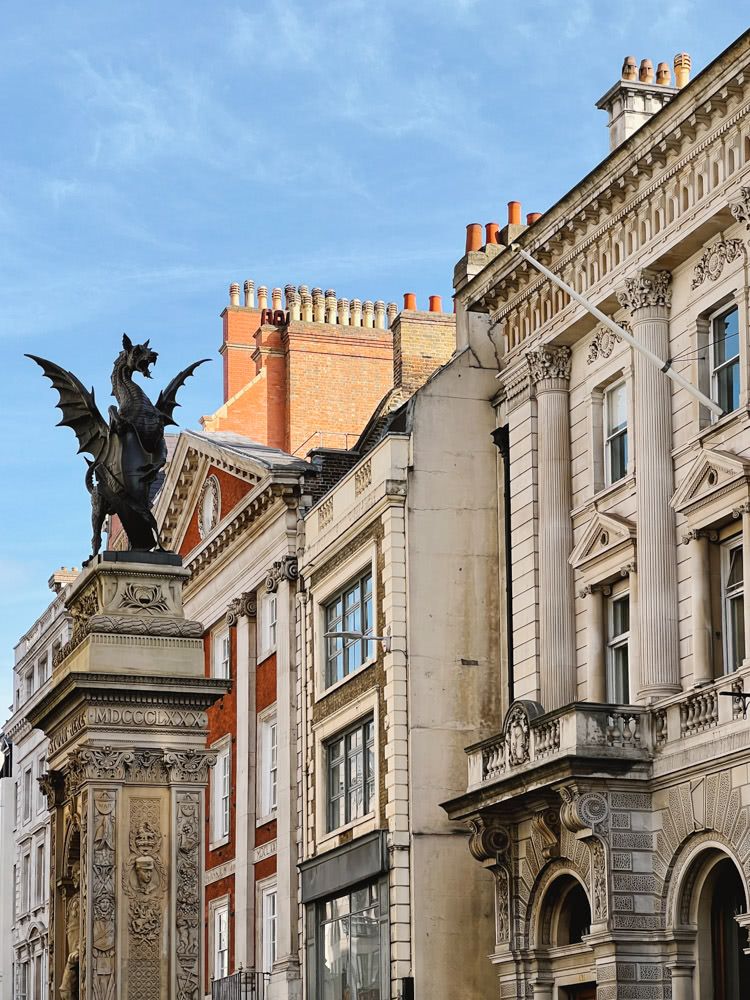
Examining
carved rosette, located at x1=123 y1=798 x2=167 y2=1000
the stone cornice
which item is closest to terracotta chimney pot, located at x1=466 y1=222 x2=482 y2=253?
the stone cornice

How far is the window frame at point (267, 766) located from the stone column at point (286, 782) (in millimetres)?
1049

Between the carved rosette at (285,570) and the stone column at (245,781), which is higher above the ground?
the carved rosette at (285,570)

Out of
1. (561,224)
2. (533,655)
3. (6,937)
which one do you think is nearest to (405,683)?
(533,655)

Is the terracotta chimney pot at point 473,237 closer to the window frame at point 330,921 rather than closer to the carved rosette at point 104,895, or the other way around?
the window frame at point 330,921

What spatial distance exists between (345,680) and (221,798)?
8980 millimetres

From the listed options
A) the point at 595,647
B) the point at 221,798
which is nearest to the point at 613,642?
the point at 595,647

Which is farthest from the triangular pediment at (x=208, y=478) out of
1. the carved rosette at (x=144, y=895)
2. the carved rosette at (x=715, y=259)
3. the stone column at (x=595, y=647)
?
the carved rosette at (x=144, y=895)

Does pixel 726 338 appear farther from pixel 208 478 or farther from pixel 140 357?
pixel 208 478

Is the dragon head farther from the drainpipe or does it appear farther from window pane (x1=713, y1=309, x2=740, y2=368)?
the drainpipe

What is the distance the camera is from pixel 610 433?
33.9m

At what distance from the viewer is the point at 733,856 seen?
28.0m

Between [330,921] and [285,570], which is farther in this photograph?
[285,570]

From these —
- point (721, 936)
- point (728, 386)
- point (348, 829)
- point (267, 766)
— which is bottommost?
point (721, 936)

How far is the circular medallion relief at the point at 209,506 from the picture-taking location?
49.4 metres
